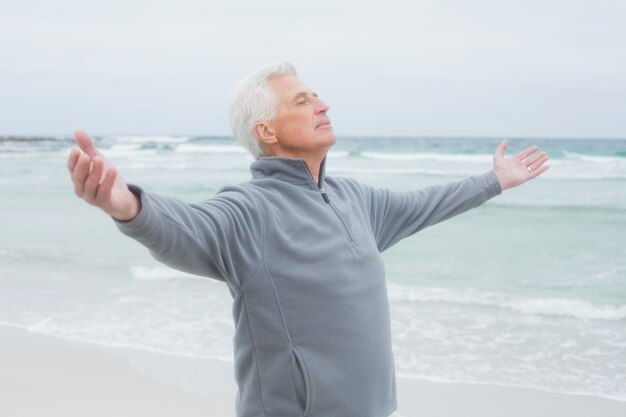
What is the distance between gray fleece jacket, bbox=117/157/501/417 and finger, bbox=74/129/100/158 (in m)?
0.38

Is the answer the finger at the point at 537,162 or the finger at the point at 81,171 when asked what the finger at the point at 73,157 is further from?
the finger at the point at 537,162

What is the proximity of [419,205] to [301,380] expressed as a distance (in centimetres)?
84

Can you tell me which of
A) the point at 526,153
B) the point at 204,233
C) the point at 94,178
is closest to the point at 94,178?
the point at 94,178

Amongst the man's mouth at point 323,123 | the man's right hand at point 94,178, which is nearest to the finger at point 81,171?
the man's right hand at point 94,178

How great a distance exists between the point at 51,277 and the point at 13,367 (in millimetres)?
3527

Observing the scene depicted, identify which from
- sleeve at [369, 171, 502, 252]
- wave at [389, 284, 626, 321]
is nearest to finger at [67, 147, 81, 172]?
sleeve at [369, 171, 502, 252]

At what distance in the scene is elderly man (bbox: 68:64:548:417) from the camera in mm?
1801

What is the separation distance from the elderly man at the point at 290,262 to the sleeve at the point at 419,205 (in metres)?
0.19

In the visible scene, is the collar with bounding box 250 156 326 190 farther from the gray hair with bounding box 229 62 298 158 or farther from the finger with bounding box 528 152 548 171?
the finger with bounding box 528 152 548 171

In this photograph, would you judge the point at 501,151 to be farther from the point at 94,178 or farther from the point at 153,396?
the point at 153,396

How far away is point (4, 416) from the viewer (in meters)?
4.41

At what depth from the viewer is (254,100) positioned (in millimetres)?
2121

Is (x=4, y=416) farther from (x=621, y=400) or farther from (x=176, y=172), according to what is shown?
(x=176, y=172)

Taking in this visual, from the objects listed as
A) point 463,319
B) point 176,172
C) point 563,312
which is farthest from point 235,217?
point 176,172
